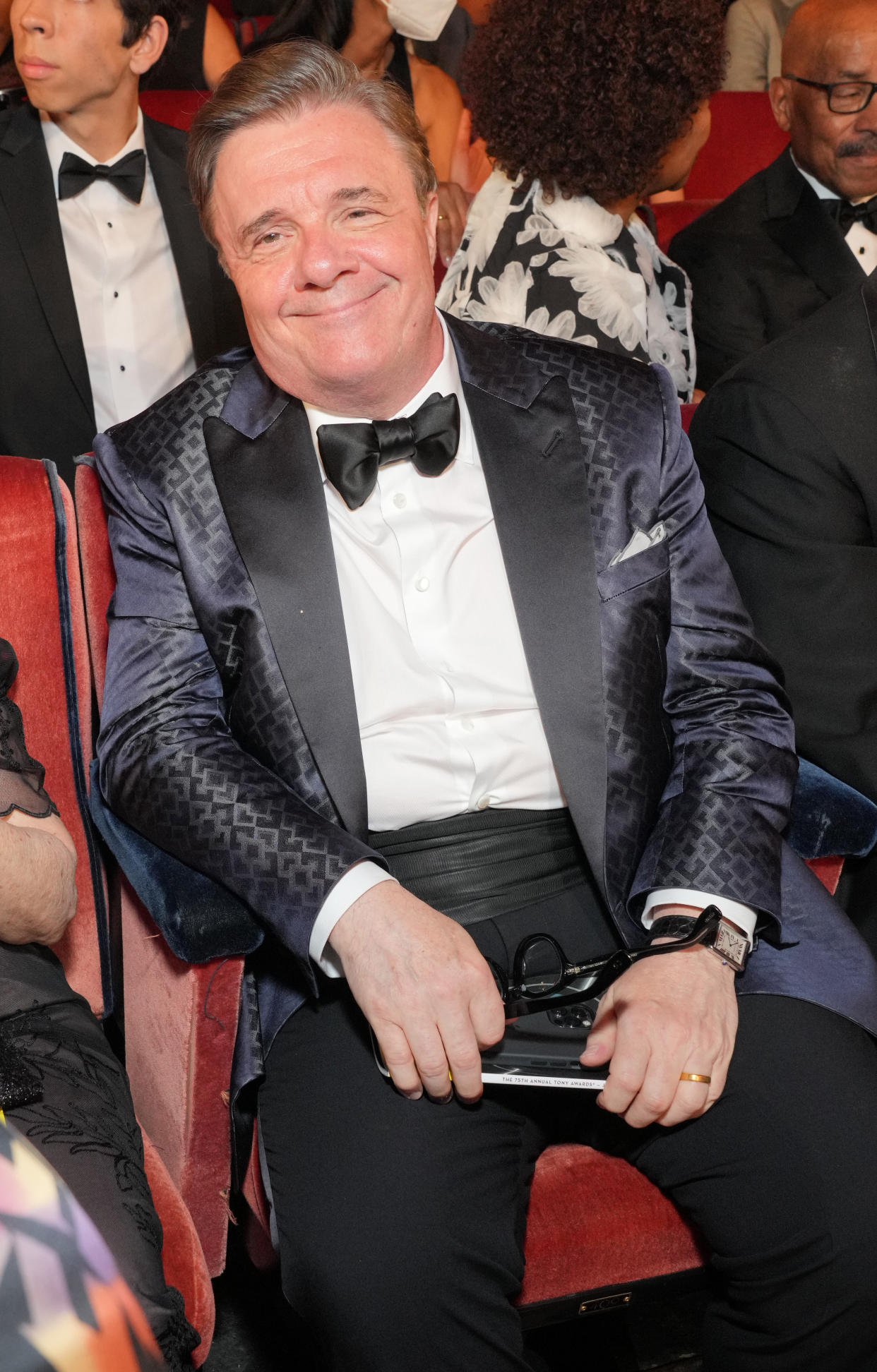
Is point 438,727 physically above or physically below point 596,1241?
above

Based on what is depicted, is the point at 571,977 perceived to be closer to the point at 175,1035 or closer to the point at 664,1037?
the point at 664,1037

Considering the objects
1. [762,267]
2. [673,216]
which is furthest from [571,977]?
[673,216]

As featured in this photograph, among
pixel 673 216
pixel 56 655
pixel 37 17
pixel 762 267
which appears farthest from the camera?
pixel 673 216

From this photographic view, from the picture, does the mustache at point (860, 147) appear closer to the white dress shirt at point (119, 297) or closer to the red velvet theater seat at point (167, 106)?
the white dress shirt at point (119, 297)

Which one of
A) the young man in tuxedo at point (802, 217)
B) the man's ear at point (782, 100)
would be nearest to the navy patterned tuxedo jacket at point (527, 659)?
the young man in tuxedo at point (802, 217)

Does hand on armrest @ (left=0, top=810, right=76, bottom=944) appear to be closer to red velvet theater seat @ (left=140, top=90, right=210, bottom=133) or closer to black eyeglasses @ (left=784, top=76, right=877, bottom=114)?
black eyeglasses @ (left=784, top=76, right=877, bottom=114)

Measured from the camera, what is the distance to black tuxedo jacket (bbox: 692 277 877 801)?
174cm

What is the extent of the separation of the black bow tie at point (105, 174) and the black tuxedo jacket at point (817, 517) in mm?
1711

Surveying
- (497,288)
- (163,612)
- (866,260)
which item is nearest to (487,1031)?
(163,612)

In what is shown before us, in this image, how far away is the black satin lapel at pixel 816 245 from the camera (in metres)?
3.24

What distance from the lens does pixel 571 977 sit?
1375mm

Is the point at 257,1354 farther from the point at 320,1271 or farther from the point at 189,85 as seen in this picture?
the point at 189,85

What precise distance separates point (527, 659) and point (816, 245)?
7.33 ft

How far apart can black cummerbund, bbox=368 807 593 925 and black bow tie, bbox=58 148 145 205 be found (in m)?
1.99
